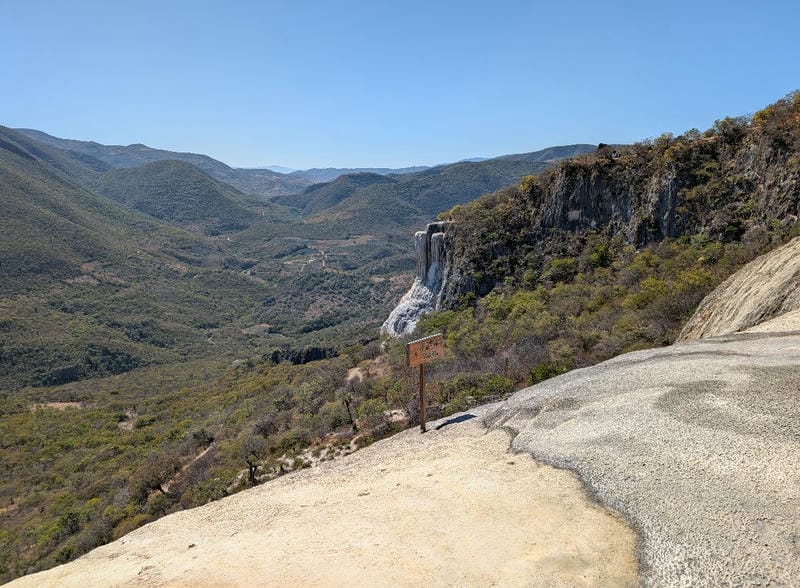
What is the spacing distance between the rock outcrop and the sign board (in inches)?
324

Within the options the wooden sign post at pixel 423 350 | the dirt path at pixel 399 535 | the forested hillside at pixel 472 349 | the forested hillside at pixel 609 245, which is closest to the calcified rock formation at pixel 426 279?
the forested hillside at pixel 472 349

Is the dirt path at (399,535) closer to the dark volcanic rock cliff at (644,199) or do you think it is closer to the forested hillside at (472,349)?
the forested hillside at (472,349)

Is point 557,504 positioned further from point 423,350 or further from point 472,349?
point 472,349

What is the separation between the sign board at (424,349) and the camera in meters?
10.3

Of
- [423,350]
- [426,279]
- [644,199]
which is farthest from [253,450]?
[644,199]

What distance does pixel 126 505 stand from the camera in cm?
2012

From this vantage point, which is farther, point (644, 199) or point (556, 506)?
point (644, 199)

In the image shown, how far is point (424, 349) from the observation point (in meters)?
10.5

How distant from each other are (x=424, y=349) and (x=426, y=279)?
2562cm

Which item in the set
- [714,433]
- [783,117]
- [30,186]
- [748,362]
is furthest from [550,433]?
[30,186]

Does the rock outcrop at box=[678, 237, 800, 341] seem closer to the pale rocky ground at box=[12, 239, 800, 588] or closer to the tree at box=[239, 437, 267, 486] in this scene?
the pale rocky ground at box=[12, 239, 800, 588]

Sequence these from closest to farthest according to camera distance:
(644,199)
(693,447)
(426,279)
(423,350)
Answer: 1. (693,447)
2. (423,350)
3. (644,199)
4. (426,279)

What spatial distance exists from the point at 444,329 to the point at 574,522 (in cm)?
2213

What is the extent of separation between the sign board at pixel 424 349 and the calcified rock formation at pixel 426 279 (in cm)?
2219
